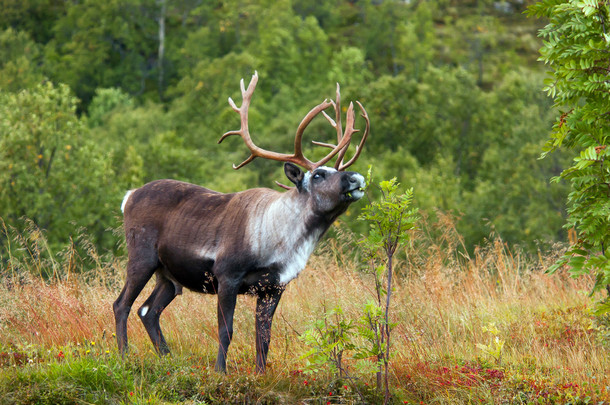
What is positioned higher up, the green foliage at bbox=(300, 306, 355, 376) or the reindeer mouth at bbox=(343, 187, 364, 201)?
the reindeer mouth at bbox=(343, 187, 364, 201)

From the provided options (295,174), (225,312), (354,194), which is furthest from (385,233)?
(225,312)

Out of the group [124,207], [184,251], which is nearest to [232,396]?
[184,251]

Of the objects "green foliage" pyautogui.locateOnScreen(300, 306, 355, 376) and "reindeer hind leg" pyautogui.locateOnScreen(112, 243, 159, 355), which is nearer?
"green foliage" pyautogui.locateOnScreen(300, 306, 355, 376)

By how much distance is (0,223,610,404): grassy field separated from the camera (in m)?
5.88

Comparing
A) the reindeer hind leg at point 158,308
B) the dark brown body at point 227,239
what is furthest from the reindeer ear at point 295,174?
the reindeer hind leg at point 158,308

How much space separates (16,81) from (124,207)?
63376 mm

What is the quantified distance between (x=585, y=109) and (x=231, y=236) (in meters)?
3.14

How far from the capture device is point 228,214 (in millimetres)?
6840

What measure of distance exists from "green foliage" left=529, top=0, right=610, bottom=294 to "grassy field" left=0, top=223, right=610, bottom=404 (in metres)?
1.14

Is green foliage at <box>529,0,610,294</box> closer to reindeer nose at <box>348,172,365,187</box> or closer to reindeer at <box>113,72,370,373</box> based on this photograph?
reindeer nose at <box>348,172,365,187</box>

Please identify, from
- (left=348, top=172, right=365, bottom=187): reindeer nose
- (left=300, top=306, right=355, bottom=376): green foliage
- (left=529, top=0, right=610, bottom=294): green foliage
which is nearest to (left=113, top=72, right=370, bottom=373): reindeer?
(left=348, top=172, right=365, bottom=187): reindeer nose

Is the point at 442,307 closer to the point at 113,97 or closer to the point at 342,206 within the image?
the point at 342,206

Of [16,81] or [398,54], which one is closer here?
[16,81]

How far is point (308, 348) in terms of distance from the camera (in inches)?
→ 285
